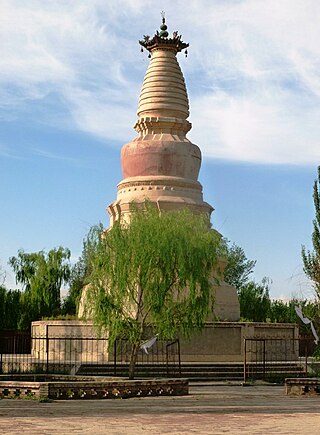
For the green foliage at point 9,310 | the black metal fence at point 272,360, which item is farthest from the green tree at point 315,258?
the green foliage at point 9,310

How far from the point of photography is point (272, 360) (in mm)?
29469

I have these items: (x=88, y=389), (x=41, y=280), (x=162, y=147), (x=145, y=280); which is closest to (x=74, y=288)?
(x=41, y=280)

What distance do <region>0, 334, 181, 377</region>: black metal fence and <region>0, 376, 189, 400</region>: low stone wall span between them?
17.2ft

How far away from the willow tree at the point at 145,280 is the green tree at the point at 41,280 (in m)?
19.9

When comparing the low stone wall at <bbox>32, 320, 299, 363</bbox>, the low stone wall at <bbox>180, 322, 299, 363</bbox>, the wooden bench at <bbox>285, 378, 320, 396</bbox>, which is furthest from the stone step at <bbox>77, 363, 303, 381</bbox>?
the wooden bench at <bbox>285, 378, 320, 396</bbox>

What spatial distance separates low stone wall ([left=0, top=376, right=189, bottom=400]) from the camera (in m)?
17.8

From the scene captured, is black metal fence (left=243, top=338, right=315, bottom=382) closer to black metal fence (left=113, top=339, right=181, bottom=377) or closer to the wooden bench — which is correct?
black metal fence (left=113, top=339, right=181, bottom=377)

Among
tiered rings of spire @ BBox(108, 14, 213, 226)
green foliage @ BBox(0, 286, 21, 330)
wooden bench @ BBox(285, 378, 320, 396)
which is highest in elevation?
tiered rings of spire @ BBox(108, 14, 213, 226)

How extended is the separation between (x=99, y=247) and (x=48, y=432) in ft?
37.2

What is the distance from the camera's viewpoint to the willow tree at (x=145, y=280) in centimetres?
2173

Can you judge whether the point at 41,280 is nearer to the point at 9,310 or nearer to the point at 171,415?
the point at 9,310

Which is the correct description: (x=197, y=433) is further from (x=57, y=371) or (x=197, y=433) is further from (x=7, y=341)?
(x=7, y=341)

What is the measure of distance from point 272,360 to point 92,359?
21.3 ft

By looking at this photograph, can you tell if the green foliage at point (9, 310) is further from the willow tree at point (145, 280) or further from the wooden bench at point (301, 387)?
the wooden bench at point (301, 387)
